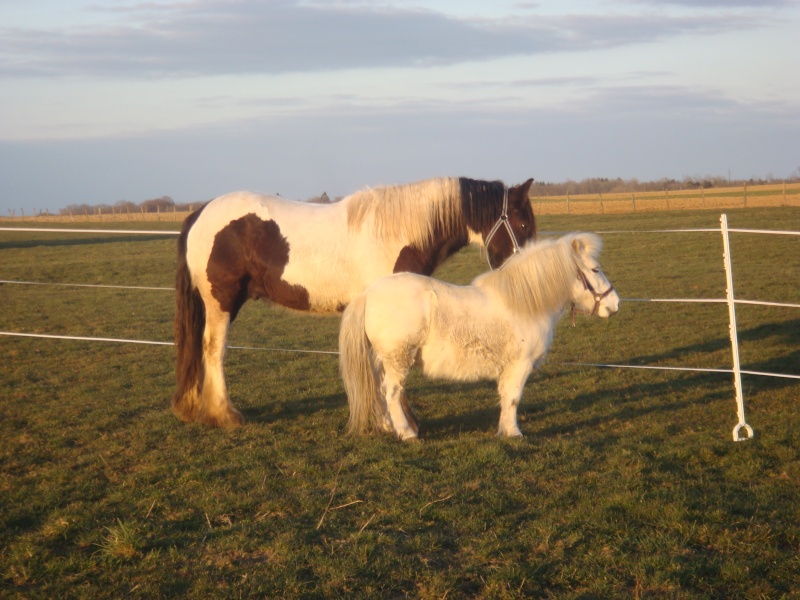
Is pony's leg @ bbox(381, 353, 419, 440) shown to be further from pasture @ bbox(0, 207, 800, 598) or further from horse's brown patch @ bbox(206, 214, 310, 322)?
horse's brown patch @ bbox(206, 214, 310, 322)

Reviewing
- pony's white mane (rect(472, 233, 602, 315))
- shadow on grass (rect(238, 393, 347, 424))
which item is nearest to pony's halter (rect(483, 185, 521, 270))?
pony's white mane (rect(472, 233, 602, 315))

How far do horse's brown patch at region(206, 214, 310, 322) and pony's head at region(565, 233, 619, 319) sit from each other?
2.32 metres

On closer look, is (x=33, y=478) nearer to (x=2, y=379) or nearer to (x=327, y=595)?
(x=327, y=595)

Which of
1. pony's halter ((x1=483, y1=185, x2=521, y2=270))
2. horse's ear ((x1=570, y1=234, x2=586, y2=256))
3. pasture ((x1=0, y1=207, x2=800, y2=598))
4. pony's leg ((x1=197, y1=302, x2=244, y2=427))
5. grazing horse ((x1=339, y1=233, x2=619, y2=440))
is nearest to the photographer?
pasture ((x1=0, y1=207, x2=800, y2=598))

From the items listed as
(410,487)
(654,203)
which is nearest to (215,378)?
(410,487)

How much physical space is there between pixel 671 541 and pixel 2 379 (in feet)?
26.0

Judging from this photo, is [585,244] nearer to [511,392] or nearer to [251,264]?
[511,392]

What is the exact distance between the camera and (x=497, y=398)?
24.8ft

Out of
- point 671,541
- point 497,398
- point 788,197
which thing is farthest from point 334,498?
point 788,197

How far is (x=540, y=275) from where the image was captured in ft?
19.6

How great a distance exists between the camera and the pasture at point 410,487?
3617mm

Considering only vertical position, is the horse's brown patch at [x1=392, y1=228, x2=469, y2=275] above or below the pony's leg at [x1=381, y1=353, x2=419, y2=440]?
above

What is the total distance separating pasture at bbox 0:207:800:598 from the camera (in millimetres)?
3617

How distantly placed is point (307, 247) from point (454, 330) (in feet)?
5.05
